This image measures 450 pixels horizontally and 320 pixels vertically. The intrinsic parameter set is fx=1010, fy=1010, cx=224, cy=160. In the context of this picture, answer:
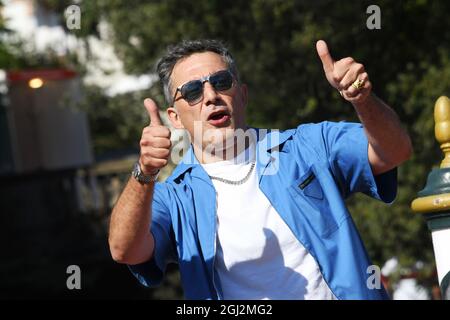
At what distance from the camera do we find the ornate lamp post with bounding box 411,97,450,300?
3811 mm

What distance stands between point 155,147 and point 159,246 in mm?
525

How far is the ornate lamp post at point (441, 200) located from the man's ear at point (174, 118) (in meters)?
0.97

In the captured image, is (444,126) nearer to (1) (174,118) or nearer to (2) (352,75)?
(2) (352,75)

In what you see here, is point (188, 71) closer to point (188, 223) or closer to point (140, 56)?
point (188, 223)

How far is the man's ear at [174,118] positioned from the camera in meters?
3.86

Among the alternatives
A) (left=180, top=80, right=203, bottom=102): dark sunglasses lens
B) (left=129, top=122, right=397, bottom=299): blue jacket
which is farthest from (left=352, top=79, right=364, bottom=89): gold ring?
(left=180, top=80, right=203, bottom=102): dark sunglasses lens

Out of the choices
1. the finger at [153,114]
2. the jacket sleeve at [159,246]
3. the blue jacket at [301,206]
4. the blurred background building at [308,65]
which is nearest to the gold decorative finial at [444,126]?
the blue jacket at [301,206]

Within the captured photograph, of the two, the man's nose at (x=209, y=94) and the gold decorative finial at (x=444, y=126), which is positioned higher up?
the man's nose at (x=209, y=94)

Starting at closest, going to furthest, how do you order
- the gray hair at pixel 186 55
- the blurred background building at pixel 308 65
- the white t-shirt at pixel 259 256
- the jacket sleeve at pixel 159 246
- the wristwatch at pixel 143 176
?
the wristwatch at pixel 143 176 < the white t-shirt at pixel 259 256 < the jacket sleeve at pixel 159 246 < the gray hair at pixel 186 55 < the blurred background building at pixel 308 65

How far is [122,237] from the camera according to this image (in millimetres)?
3307

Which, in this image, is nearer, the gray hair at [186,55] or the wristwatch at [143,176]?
the wristwatch at [143,176]

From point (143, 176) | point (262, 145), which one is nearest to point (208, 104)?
point (262, 145)

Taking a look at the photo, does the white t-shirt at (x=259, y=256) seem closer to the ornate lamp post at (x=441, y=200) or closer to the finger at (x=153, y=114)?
the finger at (x=153, y=114)
